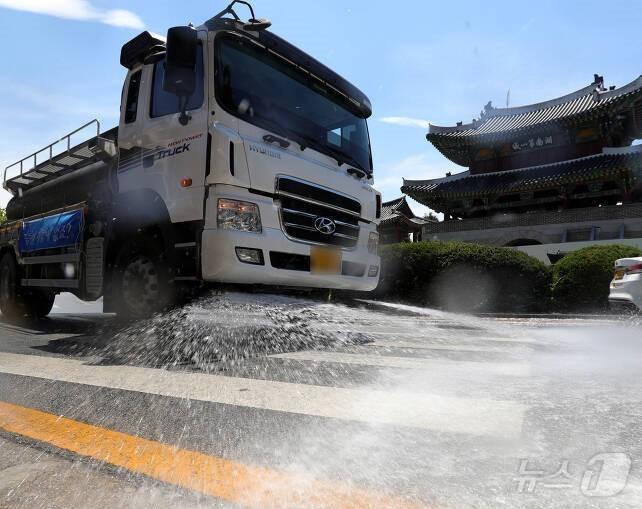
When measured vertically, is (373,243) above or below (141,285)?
above

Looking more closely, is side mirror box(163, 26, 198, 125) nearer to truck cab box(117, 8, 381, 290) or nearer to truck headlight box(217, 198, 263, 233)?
truck cab box(117, 8, 381, 290)

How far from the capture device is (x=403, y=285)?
1329cm

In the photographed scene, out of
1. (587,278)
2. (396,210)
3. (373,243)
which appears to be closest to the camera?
(373,243)

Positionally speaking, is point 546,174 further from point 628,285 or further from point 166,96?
point 166,96

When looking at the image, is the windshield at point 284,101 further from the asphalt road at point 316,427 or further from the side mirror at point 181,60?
the asphalt road at point 316,427

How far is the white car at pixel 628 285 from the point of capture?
233 inches

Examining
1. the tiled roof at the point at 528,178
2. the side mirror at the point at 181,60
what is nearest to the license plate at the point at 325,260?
the side mirror at the point at 181,60

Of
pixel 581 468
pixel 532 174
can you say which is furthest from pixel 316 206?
pixel 532 174

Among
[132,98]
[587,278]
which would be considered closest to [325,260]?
[132,98]

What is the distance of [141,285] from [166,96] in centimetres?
168

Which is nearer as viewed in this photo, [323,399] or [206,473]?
[206,473]

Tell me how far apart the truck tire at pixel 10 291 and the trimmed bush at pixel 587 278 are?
12.0 m

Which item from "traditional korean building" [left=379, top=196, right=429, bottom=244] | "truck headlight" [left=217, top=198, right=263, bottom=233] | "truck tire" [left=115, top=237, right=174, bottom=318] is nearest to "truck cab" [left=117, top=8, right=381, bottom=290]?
"truck headlight" [left=217, top=198, right=263, bottom=233]

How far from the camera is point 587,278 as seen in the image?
11984mm
